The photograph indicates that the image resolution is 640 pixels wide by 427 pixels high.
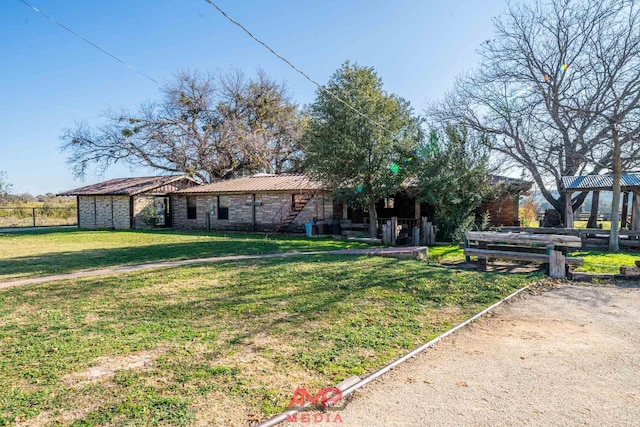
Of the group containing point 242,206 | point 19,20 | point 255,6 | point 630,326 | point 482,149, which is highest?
point 255,6

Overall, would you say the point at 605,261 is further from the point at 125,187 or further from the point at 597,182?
the point at 125,187

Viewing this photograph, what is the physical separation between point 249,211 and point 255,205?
58cm

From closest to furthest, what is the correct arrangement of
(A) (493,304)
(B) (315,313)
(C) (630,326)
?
1. (C) (630,326)
2. (B) (315,313)
3. (A) (493,304)

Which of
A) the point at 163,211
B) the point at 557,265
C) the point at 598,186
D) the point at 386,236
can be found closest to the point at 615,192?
the point at 598,186

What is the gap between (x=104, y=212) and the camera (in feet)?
85.2

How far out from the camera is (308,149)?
16156mm

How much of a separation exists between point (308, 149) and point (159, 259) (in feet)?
25.0

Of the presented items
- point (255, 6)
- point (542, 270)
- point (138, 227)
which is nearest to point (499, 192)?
point (542, 270)

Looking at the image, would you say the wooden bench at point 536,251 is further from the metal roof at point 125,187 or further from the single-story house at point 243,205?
the metal roof at point 125,187

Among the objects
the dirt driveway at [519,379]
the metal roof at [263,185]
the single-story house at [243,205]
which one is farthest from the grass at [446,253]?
the metal roof at [263,185]

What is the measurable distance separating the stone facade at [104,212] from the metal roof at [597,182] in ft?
79.2

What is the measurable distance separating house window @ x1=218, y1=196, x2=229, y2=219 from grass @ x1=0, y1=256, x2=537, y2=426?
14.7 m

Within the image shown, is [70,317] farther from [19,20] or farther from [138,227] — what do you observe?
[138,227]

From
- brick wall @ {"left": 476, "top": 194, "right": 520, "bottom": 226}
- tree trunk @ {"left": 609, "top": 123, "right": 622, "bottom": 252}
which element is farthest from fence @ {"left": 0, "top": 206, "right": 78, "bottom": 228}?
tree trunk @ {"left": 609, "top": 123, "right": 622, "bottom": 252}
